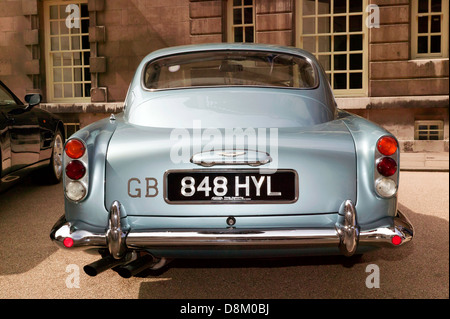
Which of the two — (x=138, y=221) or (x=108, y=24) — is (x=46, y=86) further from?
(x=138, y=221)

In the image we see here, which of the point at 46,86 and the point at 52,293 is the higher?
the point at 46,86

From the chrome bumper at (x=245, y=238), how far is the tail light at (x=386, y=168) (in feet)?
0.80

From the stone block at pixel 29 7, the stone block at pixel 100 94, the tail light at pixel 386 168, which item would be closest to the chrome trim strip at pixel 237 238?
the tail light at pixel 386 168

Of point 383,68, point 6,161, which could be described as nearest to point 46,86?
point 383,68

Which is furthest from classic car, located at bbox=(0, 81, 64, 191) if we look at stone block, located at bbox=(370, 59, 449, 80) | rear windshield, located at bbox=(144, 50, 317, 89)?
stone block, located at bbox=(370, 59, 449, 80)

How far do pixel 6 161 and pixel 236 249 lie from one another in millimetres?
3377

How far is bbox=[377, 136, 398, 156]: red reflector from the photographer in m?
2.94

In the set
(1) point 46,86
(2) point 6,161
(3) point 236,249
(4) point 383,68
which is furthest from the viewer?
(1) point 46,86

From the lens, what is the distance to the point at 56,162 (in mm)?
7035

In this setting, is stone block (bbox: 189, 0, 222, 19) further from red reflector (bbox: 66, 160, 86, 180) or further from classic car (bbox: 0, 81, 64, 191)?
red reflector (bbox: 66, 160, 86, 180)

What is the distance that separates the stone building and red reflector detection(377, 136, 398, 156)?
9.31 m

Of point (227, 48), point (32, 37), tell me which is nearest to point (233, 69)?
point (227, 48)

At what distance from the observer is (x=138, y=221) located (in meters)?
2.89

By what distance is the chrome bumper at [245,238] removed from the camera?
2.71 meters
